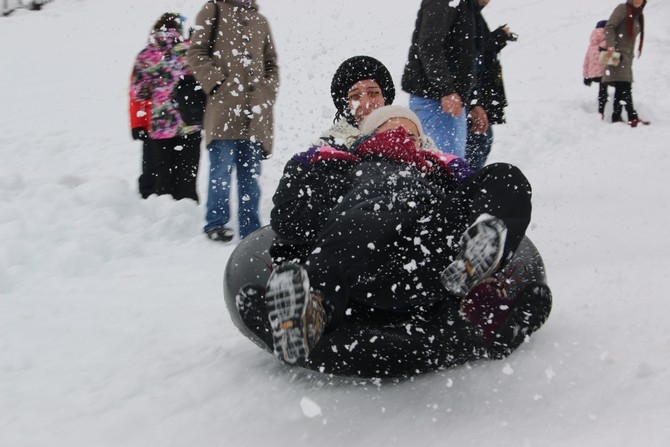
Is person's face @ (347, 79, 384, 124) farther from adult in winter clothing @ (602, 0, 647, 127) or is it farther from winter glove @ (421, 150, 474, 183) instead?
adult in winter clothing @ (602, 0, 647, 127)

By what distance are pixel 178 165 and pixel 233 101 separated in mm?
819

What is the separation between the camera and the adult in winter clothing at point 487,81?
418 cm

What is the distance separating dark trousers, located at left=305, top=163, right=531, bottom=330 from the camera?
1.90 meters

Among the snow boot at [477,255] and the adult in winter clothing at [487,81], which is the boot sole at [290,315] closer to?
the snow boot at [477,255]

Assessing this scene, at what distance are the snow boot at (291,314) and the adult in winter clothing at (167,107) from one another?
3075 mm

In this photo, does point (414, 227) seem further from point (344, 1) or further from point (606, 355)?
point (344, 1)

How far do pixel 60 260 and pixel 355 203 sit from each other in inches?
83.5

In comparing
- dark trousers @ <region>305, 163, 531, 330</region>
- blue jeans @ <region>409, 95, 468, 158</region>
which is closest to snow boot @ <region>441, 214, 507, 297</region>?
dark trousers @ <region>305, 163, 531, 330</region>

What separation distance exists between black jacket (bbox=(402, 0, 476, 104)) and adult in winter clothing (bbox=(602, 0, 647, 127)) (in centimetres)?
424

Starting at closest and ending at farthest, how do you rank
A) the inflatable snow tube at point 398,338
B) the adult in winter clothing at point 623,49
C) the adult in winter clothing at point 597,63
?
1. the inflatable snow tube at point 398,338
2. the adult in winter clothing at point 623,49
3. the adult in winter clothing at point 597,63

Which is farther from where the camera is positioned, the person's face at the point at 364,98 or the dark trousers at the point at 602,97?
the dark trousers at the point at 602,97

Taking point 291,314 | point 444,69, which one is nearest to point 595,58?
point 444,69

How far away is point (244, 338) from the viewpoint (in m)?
2.66

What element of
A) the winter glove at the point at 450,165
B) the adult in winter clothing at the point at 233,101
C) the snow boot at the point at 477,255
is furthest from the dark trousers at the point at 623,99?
the snow boot at the point at 477,255
